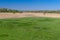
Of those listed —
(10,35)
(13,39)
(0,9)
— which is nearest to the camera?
(13,39)

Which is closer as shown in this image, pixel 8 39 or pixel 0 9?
pixel 8 39

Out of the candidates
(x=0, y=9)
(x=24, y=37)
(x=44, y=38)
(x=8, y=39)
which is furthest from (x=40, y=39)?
(x=0, y=9)

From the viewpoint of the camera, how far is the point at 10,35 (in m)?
12.8

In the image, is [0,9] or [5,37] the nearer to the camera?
[5,37]

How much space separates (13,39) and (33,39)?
1.35 m

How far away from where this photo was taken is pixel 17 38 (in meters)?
11.9

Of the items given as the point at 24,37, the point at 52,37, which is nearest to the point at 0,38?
the point at 24,37

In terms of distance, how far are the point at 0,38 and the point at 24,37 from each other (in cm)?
167

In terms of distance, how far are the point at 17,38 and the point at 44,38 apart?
6.18 ft

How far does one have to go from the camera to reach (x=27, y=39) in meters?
11.7

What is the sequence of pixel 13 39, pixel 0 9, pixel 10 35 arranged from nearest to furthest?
pixel 13 39 → pixel 10 35 → pixel 0 9

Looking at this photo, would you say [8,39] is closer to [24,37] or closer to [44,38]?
[24,37]

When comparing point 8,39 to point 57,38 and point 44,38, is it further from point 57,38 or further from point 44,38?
point 57,38

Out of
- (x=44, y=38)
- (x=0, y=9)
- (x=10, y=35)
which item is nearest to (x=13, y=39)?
(x=10, y=35)
